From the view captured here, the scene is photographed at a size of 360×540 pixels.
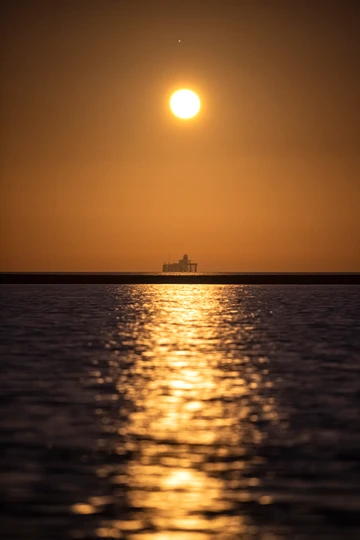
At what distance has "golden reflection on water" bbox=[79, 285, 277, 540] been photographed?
44.0ft

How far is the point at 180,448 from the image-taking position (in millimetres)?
18625

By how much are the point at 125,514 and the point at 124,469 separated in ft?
9.94

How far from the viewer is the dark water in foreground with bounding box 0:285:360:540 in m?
13.4

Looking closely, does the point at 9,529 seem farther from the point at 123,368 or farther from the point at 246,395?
the point at 123,368

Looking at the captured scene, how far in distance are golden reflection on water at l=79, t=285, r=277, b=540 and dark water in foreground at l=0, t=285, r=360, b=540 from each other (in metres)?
0.03

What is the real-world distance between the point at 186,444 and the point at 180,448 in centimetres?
47

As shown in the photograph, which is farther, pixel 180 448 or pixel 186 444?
pixel 186 444

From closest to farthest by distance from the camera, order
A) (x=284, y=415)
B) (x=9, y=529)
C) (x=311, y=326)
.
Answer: (x=9, y=529)
(x=284, y=415)
(x=311, y=326)

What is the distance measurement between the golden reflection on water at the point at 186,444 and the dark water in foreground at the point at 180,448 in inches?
1.3

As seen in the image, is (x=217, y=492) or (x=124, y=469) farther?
(x=124, y=469)

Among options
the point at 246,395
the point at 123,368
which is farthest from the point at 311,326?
the point at 246,395

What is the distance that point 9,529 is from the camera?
12938mm

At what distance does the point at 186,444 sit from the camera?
19078 millimetres

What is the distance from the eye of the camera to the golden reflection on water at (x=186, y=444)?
13.4 m
